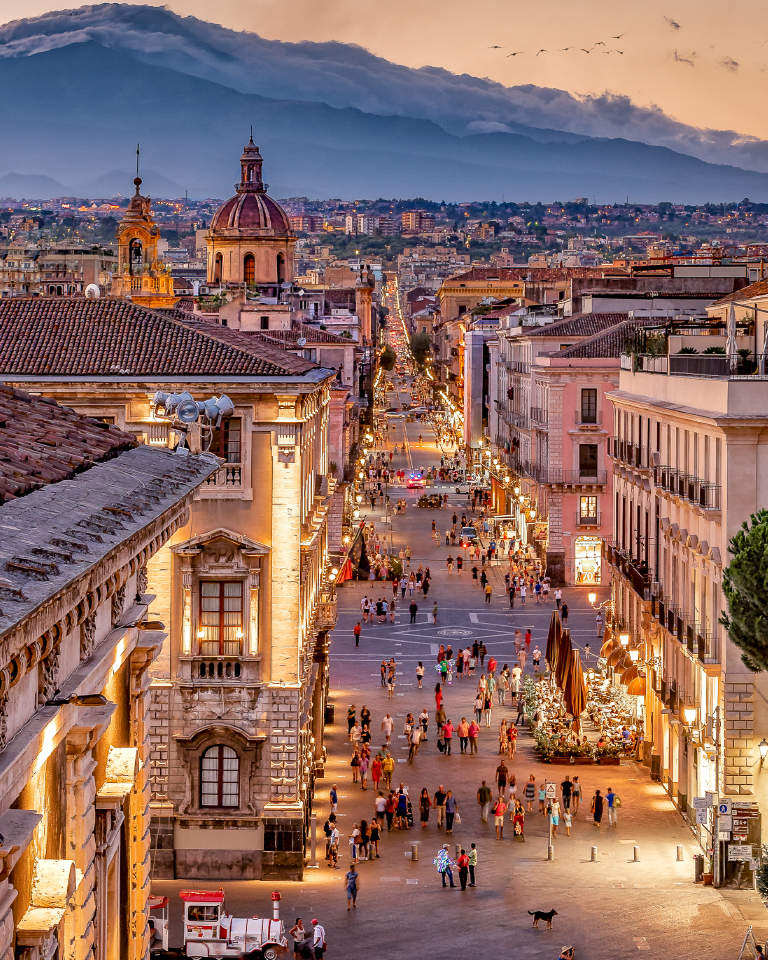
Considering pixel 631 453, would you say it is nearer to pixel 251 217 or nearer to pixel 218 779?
pixel 218 779

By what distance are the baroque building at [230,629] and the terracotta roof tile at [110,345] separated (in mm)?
47

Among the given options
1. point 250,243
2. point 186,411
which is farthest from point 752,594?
point 250,243

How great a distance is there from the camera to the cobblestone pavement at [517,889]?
92.4ft

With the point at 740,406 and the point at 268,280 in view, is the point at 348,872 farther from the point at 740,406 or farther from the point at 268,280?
the point at 268,280

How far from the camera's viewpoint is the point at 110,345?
32.7m

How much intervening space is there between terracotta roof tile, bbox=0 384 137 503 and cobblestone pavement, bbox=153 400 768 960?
15.0m

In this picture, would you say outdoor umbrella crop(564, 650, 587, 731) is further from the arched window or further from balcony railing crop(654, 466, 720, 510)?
the arched window

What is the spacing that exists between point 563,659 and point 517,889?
11.1 meters

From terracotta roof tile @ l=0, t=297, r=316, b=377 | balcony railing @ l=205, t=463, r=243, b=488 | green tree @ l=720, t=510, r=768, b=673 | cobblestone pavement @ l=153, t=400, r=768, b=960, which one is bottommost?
cobblestone pavement @ l=153, t=400, r=768, b=960

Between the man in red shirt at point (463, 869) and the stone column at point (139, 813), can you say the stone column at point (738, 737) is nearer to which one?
the man in red shirt at point (463, 869)

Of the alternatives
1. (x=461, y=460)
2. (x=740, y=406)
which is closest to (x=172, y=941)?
(x=740, y=406)

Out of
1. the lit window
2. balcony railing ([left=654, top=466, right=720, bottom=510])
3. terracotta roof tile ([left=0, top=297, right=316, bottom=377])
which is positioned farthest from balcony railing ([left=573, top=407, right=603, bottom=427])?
the lit window

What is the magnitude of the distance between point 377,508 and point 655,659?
207 feet

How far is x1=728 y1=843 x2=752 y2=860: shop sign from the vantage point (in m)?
31.0
